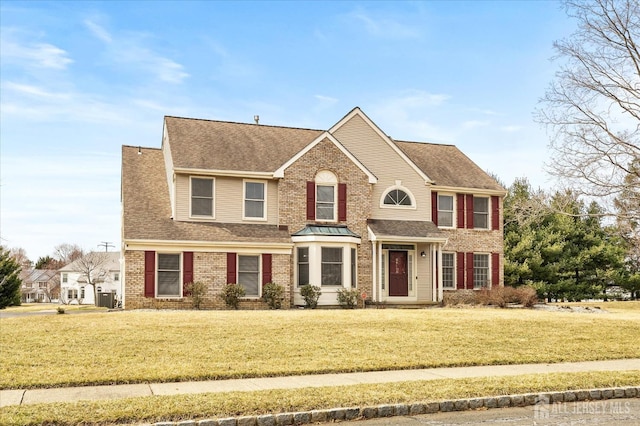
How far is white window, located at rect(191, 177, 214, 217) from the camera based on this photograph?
92.0ft

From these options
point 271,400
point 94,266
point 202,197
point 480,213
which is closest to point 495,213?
point 480,213

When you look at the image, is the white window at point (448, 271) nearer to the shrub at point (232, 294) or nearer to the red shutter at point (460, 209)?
the red shutter at point (460, 209)

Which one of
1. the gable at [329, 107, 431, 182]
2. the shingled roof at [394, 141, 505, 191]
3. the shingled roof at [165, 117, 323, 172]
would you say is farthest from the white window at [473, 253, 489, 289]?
the shingled roof at [165, 117, 323, 172]

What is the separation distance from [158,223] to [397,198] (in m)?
10.8

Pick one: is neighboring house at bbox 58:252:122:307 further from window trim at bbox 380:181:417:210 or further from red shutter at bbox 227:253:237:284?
red shutter at bbox 227:253:237:284

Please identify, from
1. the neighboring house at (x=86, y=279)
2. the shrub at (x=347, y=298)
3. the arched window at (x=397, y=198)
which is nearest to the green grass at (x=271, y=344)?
the shrub at (x=347, y=298)

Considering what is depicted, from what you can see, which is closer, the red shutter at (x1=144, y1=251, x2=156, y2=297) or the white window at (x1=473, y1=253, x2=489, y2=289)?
the red shutter at (x1=144, y1=251, x2=156, y2=297)

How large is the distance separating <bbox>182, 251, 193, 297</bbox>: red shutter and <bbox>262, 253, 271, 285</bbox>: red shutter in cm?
287

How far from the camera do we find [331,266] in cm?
2827

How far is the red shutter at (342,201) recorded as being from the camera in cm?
2941

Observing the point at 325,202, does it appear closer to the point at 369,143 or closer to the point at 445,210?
the point at 369,143

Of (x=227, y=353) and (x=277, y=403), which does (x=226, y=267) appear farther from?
(x=277, y=403)

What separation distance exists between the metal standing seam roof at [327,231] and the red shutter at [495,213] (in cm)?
827

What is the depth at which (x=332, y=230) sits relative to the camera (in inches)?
1131
